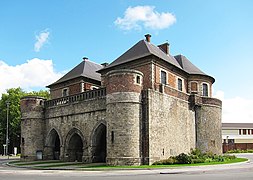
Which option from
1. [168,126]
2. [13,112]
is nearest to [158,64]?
[168,126]

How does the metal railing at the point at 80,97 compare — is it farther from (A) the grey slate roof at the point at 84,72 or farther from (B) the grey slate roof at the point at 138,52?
(A) the grey slate roof at the point at 84,72

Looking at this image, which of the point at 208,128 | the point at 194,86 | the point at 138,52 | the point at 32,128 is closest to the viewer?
the point at 138,52

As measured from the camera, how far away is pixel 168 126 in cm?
2762

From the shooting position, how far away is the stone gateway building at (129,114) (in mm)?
24625

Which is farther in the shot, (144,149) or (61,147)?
(61,147)

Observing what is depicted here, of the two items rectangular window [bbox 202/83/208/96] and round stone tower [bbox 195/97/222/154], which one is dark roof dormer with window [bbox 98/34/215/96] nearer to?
rectangular window [bbox 202/83/208/96]

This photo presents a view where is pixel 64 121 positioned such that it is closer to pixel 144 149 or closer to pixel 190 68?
pixel 144 149

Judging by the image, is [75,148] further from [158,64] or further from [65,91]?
[158,64]

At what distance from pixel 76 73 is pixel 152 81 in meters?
12.2

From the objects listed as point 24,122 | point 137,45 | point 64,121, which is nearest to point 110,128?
point 64,121

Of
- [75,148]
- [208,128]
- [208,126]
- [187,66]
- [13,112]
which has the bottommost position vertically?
[75,148]

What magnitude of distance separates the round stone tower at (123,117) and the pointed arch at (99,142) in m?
2.71

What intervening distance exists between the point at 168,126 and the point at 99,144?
623cm

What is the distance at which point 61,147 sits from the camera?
30688mm
